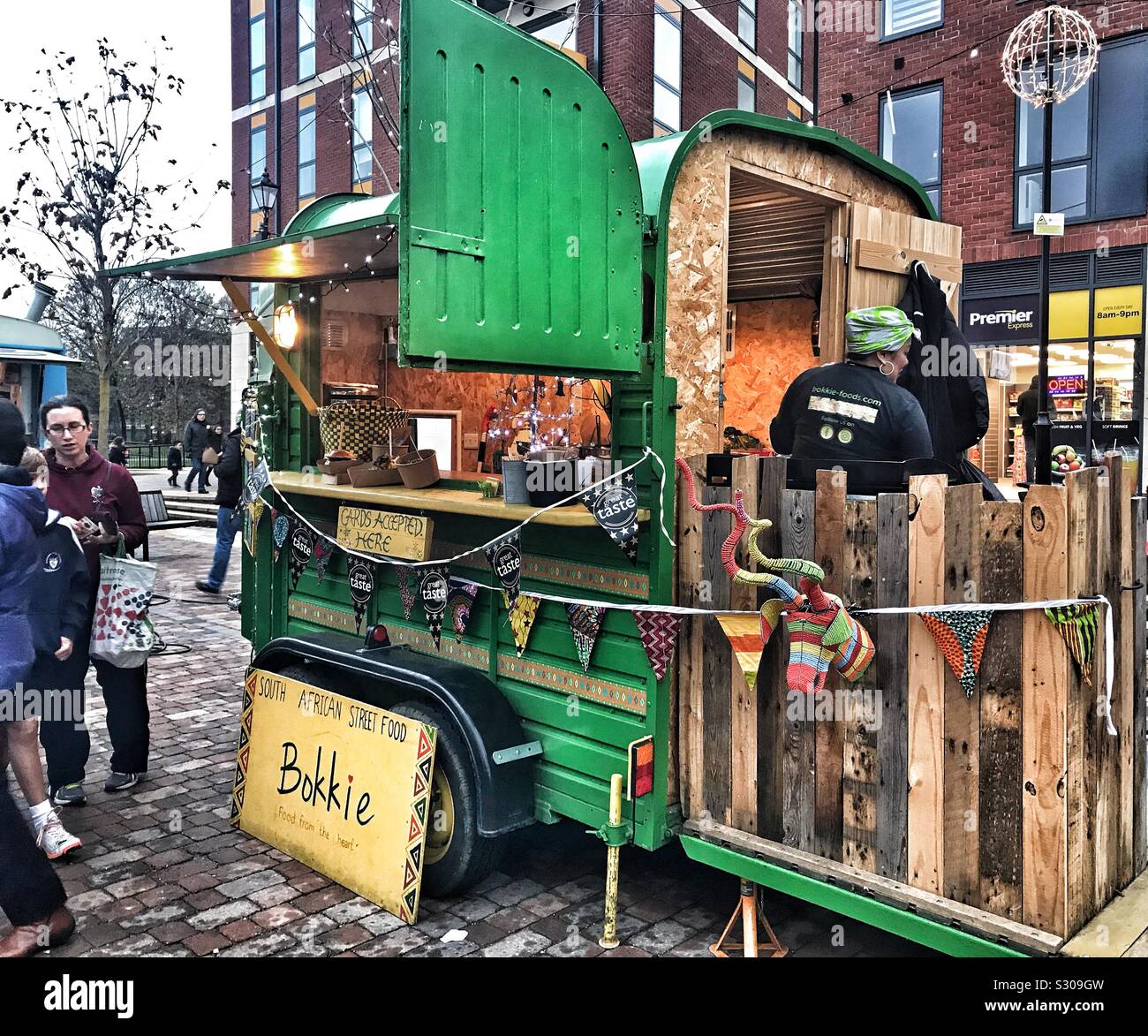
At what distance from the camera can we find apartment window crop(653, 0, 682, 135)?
19.5 metres

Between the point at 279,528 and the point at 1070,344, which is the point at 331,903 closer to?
the point at 279,528

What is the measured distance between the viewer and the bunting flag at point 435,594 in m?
4.57

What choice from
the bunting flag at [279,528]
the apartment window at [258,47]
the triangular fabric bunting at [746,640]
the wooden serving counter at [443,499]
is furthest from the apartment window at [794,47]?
the triangular fabric bunting at [746,640]

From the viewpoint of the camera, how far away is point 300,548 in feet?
18.1

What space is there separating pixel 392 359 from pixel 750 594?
4496mm

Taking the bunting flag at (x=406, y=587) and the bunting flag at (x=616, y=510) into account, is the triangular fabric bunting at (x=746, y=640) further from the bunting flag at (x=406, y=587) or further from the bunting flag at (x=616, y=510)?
the bunting flag at (x=406, y=587)

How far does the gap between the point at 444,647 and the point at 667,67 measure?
727 inches

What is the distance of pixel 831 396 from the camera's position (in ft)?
13.4

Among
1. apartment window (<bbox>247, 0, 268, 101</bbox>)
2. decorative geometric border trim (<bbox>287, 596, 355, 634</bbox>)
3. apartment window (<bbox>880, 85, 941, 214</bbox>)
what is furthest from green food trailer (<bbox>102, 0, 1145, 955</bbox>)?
apartment window (<bbox>247, 0, 268, 101</bbox>)

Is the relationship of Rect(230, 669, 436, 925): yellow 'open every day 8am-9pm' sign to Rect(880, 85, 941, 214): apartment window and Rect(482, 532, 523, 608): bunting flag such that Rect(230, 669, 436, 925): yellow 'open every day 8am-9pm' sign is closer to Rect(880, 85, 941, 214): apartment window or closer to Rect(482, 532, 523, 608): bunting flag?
Rect(482, 532, 523, 608): bunting flag

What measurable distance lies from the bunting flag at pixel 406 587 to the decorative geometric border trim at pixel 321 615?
0.60m

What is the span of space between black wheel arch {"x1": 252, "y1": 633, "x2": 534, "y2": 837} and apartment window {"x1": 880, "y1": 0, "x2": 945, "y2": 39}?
650 inches

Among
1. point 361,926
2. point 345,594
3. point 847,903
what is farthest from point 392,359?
point 847,903

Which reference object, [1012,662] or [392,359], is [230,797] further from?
[1012,662]
